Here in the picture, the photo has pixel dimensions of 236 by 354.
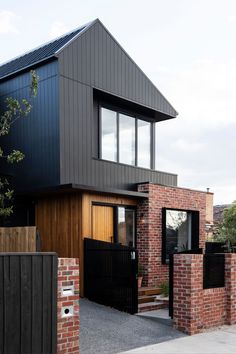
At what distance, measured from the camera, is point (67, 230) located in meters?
10.8

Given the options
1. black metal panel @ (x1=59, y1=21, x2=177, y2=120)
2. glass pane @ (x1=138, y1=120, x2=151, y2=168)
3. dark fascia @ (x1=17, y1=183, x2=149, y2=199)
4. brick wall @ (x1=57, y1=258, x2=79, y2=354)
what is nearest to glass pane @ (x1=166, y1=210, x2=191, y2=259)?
A: dark fascia @ (x1=17, y1=183, x2=149, y2=199)

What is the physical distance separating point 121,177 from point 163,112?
3079 mm

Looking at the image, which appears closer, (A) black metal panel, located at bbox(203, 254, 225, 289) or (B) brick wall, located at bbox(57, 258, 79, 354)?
(B) brick wall, located at bbox(57, 258, 79, 354)

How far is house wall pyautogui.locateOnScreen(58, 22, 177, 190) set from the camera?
1114 cm

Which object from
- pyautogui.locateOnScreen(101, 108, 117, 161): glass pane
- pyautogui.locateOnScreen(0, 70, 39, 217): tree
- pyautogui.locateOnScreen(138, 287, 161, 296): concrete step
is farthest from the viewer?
pyautogui.locateOnScreen(101, 108, 117, 161): glass pane

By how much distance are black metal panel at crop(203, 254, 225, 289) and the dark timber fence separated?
→ 4301mm

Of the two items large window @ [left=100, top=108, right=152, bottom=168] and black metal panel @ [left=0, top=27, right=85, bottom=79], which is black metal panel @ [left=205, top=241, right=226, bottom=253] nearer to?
large window @ [left=100, top=108, right=152, bottom=168]

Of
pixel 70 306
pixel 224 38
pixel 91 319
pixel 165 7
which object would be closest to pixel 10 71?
pixel 165 7

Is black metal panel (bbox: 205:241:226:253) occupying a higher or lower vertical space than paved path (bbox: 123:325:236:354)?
higher

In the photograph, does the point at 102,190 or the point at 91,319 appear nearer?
the point at 91,319

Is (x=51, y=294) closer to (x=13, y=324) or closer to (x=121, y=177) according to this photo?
(x=13, y=324)

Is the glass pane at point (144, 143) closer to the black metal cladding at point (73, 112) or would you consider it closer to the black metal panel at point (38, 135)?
the black metal cladding at point (73, 112)

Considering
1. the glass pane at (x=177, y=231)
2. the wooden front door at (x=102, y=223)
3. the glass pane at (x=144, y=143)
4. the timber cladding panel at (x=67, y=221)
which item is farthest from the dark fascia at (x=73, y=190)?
the glass pane at (x=144, y=143)

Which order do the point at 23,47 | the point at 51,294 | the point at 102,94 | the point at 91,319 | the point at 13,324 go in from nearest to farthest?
the point at 13,324, the point at 51,294, the point at 91,319, the point at 102,94, the point at 23,47
